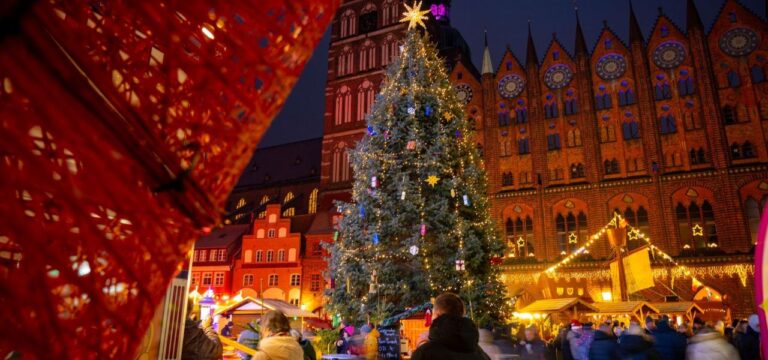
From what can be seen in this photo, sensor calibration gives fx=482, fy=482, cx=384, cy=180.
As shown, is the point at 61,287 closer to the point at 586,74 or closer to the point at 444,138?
the point at 444,138

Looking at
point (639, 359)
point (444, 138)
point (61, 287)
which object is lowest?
point (639, 359)

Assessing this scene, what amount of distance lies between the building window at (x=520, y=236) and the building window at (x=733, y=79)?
10943 millimetres

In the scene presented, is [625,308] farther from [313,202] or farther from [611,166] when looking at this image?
[313,202]

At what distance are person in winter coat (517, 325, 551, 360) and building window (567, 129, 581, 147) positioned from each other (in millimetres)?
18509

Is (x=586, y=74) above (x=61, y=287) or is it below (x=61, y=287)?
above

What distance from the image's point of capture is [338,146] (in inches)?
1380

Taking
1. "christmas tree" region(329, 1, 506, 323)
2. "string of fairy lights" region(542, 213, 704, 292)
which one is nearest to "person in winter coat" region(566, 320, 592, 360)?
"christmas tree" region(329, 1, 506, 323)

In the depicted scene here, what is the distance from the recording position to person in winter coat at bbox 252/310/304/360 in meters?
2.74

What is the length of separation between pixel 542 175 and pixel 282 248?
19.2 meters

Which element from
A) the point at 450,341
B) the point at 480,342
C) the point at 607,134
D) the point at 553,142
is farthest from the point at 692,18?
the point at 450,341

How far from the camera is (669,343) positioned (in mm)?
7527

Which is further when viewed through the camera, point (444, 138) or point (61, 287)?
point (444, 138)

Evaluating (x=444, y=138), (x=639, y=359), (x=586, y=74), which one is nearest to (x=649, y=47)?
(x=586, y=74)

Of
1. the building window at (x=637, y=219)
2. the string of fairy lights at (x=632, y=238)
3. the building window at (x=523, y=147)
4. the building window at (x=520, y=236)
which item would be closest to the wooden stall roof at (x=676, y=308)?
the string of fairy lights at (x=632, y=238)
